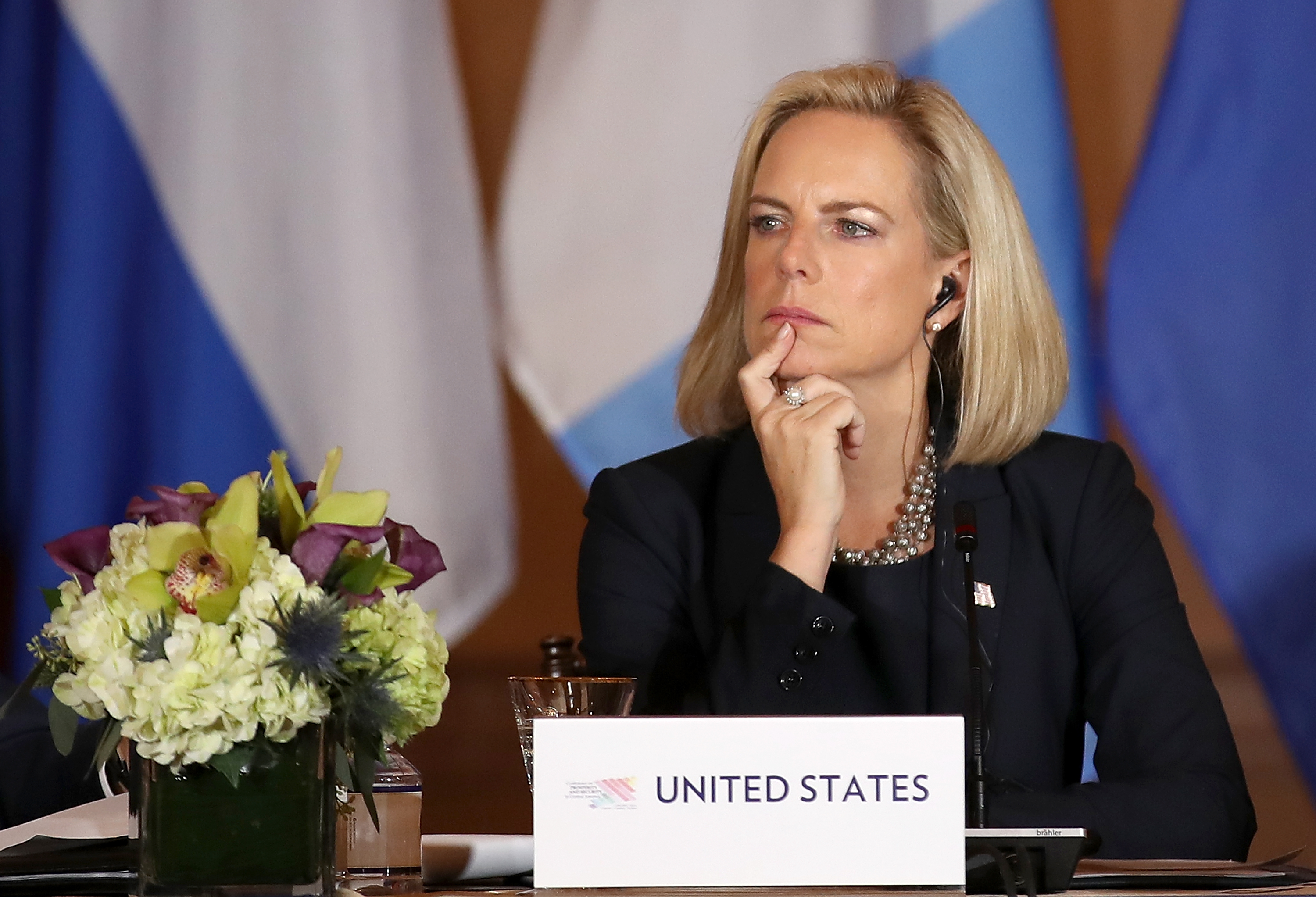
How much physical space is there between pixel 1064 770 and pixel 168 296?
2.00m

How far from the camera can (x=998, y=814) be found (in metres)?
1.47

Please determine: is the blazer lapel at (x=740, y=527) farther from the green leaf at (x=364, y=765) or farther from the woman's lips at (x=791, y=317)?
the green leaf at (x=364, y=765)

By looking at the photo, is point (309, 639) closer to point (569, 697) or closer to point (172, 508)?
point (172, 508)

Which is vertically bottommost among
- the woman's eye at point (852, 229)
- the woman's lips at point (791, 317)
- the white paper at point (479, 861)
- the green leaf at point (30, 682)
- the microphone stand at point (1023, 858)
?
the white paper at point (479, 861)

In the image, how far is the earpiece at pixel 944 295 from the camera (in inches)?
89.0

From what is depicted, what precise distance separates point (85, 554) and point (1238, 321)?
2361mm

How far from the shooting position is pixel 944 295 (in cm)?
227

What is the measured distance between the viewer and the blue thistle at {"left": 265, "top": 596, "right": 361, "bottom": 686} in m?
1.05

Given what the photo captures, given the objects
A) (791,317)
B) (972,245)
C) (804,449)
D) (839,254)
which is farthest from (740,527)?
(972,245)

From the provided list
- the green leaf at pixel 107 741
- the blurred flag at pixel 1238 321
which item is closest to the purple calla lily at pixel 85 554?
the green leaf at pixel 107 741

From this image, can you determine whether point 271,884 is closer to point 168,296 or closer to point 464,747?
point 464,747

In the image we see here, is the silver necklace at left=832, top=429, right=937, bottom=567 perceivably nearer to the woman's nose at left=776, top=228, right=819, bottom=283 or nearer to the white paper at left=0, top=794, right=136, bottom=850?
the woman's nose at left=776, top=228, right=819, bottom=283

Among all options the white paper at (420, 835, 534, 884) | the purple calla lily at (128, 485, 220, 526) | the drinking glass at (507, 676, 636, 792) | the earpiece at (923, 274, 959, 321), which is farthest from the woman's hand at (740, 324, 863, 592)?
the purple calla lily at (128, 485, 220, 526)

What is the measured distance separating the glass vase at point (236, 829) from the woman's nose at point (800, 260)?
4.04 feet
